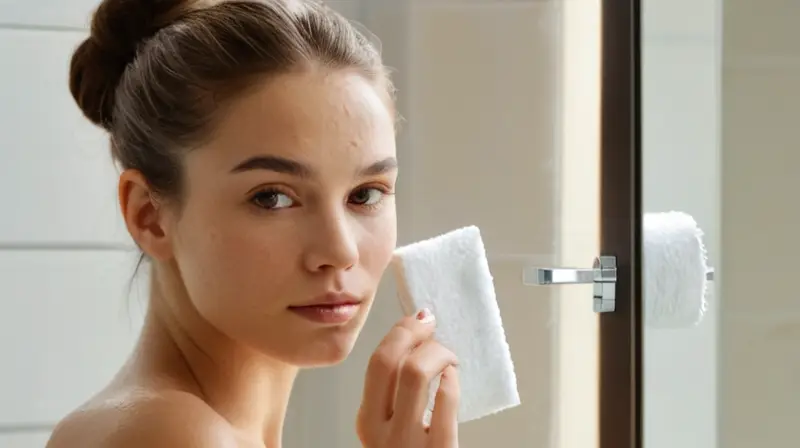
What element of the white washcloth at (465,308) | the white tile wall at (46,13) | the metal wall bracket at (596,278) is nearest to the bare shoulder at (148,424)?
the white washcloth at (465,308)

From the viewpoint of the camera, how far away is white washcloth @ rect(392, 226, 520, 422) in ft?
2.78

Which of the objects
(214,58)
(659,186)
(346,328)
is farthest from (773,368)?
(214,58)

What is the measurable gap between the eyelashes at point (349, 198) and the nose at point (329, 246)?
0.03 m

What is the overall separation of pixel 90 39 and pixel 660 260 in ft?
1.76

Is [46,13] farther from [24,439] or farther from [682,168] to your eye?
[682,168]

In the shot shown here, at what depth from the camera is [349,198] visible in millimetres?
717

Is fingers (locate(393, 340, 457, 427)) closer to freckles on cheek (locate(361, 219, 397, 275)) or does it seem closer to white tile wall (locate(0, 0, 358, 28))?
freckles on cheek (locate(361, 219, 397, 275))

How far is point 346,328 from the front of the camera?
71 centimetres

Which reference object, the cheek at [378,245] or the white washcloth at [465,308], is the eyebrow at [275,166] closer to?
the cheek at [378,245]

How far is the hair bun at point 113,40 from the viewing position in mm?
767

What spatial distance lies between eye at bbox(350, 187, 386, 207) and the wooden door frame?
33cm

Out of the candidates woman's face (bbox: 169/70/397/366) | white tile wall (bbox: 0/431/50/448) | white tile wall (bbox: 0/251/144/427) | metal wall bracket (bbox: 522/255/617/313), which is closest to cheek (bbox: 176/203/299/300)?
woman's face (bbox: 169/70/397/366)

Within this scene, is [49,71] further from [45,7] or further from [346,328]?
[346,328]

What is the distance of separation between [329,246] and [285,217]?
4 centimetres
